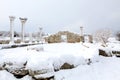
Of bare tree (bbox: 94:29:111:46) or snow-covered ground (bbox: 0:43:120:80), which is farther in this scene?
bare tree (bbox: 94:29:111:46)

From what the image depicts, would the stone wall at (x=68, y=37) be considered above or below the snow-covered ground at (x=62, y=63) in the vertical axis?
above

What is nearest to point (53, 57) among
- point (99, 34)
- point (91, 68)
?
point (91, 68)

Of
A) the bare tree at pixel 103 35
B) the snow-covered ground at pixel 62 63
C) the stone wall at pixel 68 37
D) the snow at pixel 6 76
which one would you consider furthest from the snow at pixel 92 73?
the bare tree at pixel 103 35

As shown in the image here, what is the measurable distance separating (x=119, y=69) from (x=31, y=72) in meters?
4.00

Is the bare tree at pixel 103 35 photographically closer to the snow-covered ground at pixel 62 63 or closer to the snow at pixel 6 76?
the snow-covered ground at pixel 62 63

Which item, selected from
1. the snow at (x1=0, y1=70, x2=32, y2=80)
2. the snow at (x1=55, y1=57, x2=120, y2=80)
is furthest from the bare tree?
the snow at (x1=0, y1=70, x2=32, y2=80)

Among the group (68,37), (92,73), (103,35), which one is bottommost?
(92,73)

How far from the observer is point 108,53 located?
11.2m

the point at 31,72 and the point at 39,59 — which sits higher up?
the point at 39,59

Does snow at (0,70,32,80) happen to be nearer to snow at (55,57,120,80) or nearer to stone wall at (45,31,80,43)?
snow at (55,57,120,80)

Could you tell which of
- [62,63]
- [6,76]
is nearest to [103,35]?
[62,63]

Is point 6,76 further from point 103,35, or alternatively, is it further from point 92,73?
point 103,35

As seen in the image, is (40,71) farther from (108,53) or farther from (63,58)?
(108,53)

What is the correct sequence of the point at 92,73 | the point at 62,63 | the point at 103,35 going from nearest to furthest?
the point at 62,63, the point at 92,73, the point at 103,35
